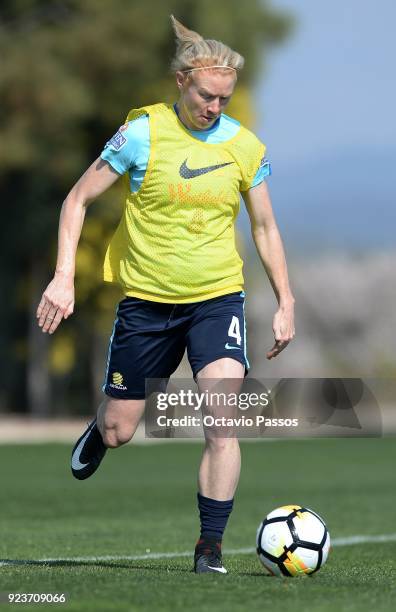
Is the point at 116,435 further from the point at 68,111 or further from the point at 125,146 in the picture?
the point at 68,111

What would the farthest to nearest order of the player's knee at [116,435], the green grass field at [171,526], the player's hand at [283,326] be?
the player's knee at [116,435]
the player's hand at [283,326]
the green grass field at [171,526]

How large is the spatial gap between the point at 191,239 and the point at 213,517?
1429mm

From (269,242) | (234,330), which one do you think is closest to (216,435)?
(234,330)

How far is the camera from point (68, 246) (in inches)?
274

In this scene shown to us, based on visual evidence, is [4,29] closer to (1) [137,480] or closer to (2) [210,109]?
(1) [137,480]

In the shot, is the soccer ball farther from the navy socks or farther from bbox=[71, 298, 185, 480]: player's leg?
bbox=[71, 298, 185, 480]: player's leg

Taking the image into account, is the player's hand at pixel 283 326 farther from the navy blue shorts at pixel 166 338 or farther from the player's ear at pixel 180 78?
the player's ear at pixel 180 78

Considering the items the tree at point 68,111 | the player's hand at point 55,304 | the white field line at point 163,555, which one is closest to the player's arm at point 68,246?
the player's hand at point 55,304

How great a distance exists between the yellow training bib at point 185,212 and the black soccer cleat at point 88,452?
113 centimetres

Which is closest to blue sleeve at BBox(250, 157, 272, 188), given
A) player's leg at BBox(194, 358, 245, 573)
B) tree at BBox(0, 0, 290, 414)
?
player's leg at BBox(194, 358, 245, 573)

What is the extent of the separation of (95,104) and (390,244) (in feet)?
250

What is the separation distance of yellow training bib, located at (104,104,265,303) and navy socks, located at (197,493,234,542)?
1.06 meters

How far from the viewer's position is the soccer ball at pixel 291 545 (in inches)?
267

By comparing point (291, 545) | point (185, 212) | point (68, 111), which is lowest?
point (68, 111)
